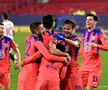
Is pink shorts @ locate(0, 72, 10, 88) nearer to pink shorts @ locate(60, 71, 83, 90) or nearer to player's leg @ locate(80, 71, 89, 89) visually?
player's leg @ locate(80, 71, 89, 89)

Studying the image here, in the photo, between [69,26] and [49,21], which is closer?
[49,21]

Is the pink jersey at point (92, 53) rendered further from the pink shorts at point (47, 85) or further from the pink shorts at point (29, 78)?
the pink shorts at point (47, 85)

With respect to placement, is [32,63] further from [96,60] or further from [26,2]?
[26,2]

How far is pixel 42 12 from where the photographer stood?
51.9 meters

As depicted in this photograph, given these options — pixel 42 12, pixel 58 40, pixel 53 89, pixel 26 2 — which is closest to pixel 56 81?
pixel 53 89

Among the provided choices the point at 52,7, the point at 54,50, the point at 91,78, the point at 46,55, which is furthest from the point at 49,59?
the point at 52,7

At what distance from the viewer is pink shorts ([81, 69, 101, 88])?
416 inches

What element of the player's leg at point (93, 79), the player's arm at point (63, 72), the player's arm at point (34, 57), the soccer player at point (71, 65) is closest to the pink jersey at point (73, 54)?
the soccer player at point (71, 65)

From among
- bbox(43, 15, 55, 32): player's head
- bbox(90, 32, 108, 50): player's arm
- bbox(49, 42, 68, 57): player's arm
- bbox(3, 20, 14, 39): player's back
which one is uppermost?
bbox(43, 15, 55, 32): player's head

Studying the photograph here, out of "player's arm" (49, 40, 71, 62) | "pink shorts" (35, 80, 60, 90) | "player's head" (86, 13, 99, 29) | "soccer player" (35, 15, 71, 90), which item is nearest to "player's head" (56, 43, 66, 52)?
"soccer player" (35, 15, 71, 90)

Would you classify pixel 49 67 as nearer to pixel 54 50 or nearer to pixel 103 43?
pixel 54 50

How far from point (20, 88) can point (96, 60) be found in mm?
2666

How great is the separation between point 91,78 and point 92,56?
0.54m

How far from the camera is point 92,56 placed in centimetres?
1079
